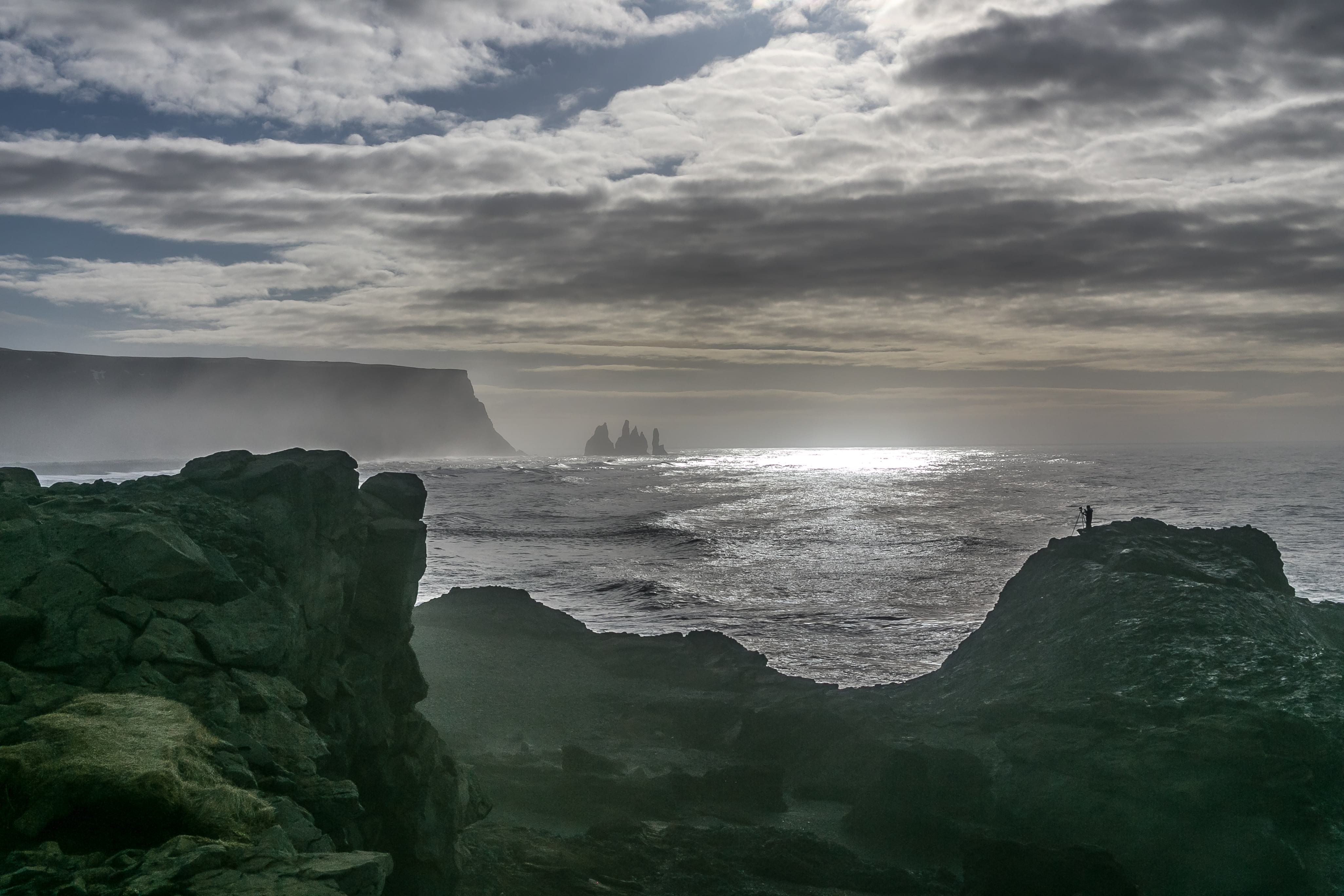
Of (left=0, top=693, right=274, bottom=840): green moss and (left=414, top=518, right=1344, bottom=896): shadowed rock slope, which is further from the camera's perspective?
(left=414, top=518, right=1344, bottom=896): shadowed rock slope

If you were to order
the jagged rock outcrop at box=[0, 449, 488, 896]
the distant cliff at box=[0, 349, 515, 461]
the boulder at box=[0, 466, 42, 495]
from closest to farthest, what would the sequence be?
the jagged rock outcrop at box=[0, 449, 488, 896] < the boulder at box=[0, 466, 42, 495] < the distant cliff at box=[0, 349, 515, 461]

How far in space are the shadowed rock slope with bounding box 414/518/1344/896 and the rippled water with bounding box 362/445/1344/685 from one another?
9.02 m

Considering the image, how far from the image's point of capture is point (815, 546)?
67.2m

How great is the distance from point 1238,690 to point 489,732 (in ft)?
49.2

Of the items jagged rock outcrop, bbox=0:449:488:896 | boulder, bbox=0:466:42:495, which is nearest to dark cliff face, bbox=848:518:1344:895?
jagged rock outcrop, bbox=0:449:488:896

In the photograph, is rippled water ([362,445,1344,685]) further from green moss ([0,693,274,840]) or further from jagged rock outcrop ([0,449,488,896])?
green moss ([0,693,274,840])

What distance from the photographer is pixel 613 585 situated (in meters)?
48.9

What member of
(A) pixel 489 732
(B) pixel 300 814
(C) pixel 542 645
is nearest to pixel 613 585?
(C) pixel 542 645

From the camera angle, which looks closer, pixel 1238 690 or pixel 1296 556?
pixel 1238 690

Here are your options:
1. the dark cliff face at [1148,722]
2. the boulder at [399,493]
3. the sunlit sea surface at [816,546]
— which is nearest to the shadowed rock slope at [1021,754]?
the dark cliff face at [1148,722]

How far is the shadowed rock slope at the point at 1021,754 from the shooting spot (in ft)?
44.9

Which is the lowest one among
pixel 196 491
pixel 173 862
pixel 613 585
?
pixel 613 585

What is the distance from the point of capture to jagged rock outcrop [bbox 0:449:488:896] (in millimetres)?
6906

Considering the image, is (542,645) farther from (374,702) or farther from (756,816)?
(374,702)
